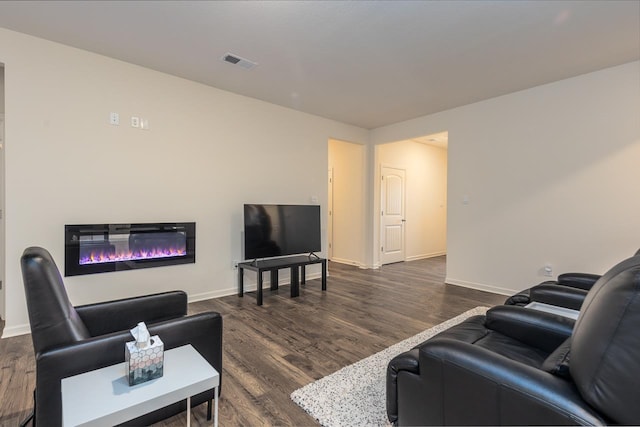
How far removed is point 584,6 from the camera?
7.91ft

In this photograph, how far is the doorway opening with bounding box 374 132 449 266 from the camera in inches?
260

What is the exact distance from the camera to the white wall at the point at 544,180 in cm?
350

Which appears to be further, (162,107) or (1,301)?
(162,107)

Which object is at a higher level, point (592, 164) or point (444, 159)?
point (444, 159)

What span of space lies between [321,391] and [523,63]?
388cm

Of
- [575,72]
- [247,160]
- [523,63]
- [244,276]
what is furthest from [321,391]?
[575,72]

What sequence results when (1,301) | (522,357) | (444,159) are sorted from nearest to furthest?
(522,357) < (1,301) < (444,159)

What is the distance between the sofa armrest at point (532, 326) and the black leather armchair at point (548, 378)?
19 millimetres

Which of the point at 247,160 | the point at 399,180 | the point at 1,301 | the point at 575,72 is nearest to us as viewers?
the point at 1,301

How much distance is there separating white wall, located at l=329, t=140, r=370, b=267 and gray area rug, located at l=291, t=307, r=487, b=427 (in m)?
4.08

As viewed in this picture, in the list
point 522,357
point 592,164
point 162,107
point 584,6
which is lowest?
point 522,357

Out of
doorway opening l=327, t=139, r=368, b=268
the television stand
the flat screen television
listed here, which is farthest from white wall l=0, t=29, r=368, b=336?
doorway opening l=327, t=139, r=368, b=268

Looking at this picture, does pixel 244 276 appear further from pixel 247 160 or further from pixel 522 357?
pixel 522 357

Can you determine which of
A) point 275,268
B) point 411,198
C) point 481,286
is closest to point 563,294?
point 481,286
